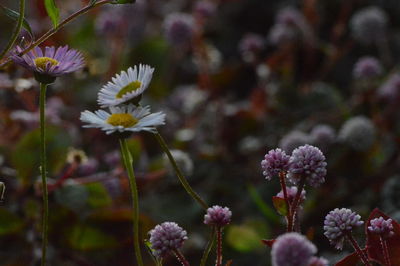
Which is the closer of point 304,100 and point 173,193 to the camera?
point 173,193

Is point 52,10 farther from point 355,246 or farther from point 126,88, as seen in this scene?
point 355,246

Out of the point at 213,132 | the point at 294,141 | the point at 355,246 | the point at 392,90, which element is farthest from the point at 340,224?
the point at 213,132

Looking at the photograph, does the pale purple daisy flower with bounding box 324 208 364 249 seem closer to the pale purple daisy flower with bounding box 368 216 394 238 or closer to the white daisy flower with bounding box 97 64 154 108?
the pale purple daisy flower with bounding box 368 216 394 238

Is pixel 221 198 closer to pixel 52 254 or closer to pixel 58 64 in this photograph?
pixel 52 254

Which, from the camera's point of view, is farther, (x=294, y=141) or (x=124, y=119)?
(x=294, y=141)

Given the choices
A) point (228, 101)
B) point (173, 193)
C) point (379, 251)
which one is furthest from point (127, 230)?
point (228, 101)

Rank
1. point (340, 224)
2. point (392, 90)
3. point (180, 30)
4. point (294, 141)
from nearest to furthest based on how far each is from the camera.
Answer: point (340, 224) → point (294, 141) → point (392, 90) → point (180, 30)
